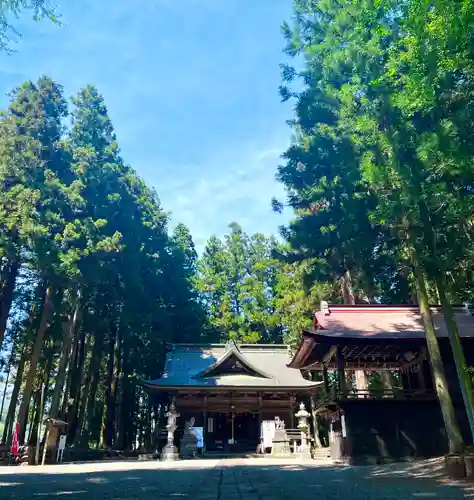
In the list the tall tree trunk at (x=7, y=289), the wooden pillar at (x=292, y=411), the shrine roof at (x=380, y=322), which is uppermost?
the tall tree trunk at (x=7, y=289)

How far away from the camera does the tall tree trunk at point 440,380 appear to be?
8539 mm

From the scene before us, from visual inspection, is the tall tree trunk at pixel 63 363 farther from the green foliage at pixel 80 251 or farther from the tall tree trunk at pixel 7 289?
the tall tree trunk at pixel 7 289

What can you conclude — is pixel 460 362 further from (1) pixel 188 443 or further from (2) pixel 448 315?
(1) pixel 188 443

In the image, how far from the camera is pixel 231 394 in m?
20.8

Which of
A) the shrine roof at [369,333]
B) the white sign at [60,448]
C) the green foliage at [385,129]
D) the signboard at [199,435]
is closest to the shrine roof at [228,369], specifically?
the signboard at [199,435]

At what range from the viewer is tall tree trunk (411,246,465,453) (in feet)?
28.0

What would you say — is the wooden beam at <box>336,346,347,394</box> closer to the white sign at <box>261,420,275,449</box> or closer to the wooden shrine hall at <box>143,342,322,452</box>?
the wooden shrine hall at <box>143,342,322,452</box>

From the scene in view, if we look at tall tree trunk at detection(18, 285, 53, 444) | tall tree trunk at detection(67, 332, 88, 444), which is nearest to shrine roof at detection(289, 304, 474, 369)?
tall tree trunk at detection(18, 285, 53, 444)

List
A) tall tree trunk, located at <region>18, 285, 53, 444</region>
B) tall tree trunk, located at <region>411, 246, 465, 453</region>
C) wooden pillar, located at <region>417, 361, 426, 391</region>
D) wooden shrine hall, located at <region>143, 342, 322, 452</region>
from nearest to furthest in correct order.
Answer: tall tree trunk, located at <region>411, 246, 465, 453</region> → wooden pillar, located at <region>417, 361, 426, 391</region> → tall tree trunk, located at <region>18, 285, 53, 444</region> → wooden shrine hall, located at <region>143, 342, 322, 452</region>

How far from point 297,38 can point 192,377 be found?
1571cm

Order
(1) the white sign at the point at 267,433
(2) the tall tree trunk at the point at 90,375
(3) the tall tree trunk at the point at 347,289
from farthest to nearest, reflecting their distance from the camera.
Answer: (2) the tall tree trunk at the point at 90,375, (1) the white sign at the point at 267,433, (3) the tall tree trunk at the point at 347,289

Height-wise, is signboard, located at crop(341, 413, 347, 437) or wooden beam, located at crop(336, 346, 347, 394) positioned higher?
wooden beam, located at crop(336, 346, 347, 394)

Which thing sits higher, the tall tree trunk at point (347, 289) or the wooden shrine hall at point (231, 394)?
the tall tree trunk at point (347, 289)

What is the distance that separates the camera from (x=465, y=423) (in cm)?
1298
